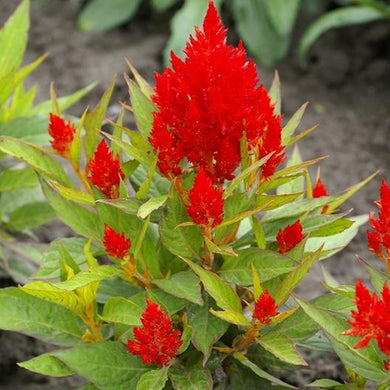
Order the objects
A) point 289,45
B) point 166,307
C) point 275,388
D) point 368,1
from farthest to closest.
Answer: point 289,45 → point 368,1 → point 275,388 → point 166,307

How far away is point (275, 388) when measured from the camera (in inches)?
92.4

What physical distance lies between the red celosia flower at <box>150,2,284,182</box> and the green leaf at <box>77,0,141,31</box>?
12.1 ft

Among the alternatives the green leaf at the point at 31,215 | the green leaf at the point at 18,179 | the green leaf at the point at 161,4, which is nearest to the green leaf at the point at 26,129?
the green leaf at the point at 18,179

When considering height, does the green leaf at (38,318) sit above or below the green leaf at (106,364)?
above

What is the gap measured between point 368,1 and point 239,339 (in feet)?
10.6

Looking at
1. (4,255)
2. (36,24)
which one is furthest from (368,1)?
(4,255)

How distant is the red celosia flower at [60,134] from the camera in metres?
2.26

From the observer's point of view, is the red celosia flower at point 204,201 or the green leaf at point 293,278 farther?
the green leaf at point 293,278

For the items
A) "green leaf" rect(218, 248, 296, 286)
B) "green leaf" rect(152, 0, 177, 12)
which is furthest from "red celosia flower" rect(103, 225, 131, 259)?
"green leaf" rect(152, 0, 177, 12)

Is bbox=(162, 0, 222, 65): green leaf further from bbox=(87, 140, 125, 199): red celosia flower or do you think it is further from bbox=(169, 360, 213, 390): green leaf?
bbox=(169, 360, 213, 390): green leaf

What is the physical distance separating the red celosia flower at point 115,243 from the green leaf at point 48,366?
34cm

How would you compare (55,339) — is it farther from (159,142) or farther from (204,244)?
(159,142)

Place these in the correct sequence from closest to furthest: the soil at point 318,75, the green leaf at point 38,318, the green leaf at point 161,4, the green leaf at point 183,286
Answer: the green leaf at point 183,286 → the green leaf at point 38,318 → the soil at point 318,75 → the green leaf at point 161,4

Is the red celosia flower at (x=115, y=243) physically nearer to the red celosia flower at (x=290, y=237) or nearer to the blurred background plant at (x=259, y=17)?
the red celosia flower at (x=290, y=237)
